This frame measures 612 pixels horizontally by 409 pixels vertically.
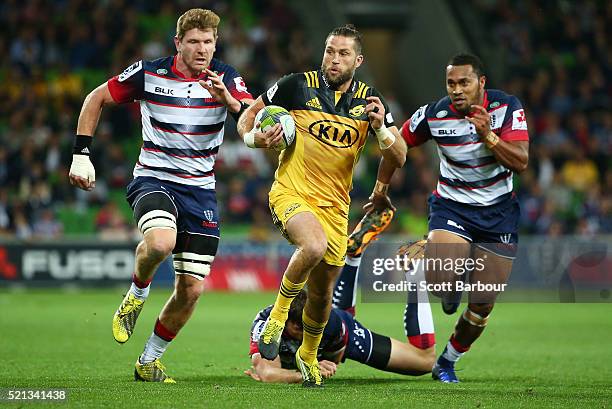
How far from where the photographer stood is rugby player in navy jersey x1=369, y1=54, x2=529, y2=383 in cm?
848

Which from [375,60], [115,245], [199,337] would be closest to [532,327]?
[199,337]

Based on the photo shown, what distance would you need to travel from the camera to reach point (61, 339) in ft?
37.2

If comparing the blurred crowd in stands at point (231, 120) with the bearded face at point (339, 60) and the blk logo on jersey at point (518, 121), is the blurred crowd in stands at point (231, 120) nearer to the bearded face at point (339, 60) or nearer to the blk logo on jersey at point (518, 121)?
the blk logo on jersey at point (518, 121)

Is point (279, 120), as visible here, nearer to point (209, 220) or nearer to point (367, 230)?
point (209, 220)

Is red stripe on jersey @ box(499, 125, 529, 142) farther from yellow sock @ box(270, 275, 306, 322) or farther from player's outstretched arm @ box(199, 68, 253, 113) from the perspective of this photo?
yellow sock @ box(270, 275, 306, 322)

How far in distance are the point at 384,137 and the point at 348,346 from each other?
1.74 metres

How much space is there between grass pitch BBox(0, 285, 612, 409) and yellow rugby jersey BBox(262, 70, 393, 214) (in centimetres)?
148

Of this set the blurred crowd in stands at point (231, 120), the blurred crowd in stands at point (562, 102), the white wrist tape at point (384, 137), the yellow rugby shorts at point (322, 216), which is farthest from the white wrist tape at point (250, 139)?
the blurred crowd in stands at point (562, 102)

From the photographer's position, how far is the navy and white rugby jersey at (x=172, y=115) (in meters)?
7.95

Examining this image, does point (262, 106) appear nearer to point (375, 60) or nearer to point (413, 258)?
point (413, 258)

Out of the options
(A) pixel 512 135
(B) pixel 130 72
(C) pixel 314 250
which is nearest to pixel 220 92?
(B) pixel 130 72

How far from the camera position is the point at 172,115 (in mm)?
7930

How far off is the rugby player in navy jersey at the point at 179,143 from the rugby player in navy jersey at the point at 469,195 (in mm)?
1549

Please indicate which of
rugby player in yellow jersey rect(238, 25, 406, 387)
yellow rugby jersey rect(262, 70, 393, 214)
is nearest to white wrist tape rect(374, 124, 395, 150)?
rugby player in yellow jersey rect(238, 25, 406, 387)
